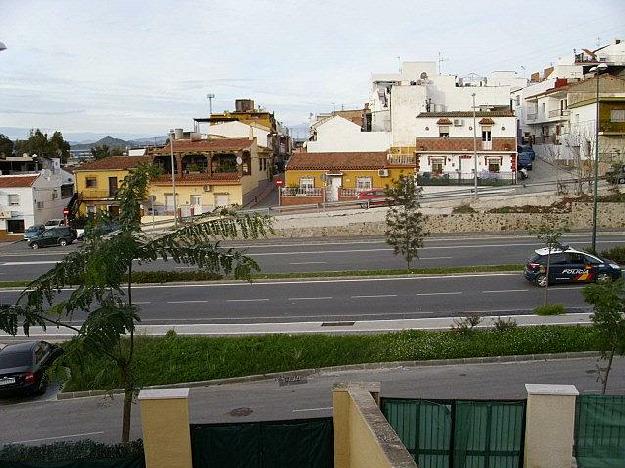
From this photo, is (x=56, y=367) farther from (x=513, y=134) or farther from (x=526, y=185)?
(x=513, y=134)

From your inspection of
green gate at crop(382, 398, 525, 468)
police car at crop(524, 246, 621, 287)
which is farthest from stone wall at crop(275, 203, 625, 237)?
green gate at crop(382, 398, 525, 468)

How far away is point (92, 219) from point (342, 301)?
1351 centimetres

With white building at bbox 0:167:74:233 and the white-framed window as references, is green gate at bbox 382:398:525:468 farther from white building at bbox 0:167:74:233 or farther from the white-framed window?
white building at bbox 0:167:74:233

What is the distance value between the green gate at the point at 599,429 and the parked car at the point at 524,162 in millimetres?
48235

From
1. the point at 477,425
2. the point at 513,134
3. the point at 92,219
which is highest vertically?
the point at 513,134

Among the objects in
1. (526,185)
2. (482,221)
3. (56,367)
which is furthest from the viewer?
(526,185)

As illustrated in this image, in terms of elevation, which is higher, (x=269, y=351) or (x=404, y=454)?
(x=404, y=454)

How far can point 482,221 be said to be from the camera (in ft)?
127

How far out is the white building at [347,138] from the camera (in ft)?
188

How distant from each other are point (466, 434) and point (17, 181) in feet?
163

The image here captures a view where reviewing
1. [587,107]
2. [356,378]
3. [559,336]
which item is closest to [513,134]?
[587,107]

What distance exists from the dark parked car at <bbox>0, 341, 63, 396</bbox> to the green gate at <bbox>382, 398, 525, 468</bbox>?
11.8m

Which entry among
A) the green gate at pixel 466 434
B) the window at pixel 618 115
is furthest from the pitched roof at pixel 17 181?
the green gate at pixel 466 434

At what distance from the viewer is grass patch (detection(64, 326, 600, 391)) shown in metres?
17.6
